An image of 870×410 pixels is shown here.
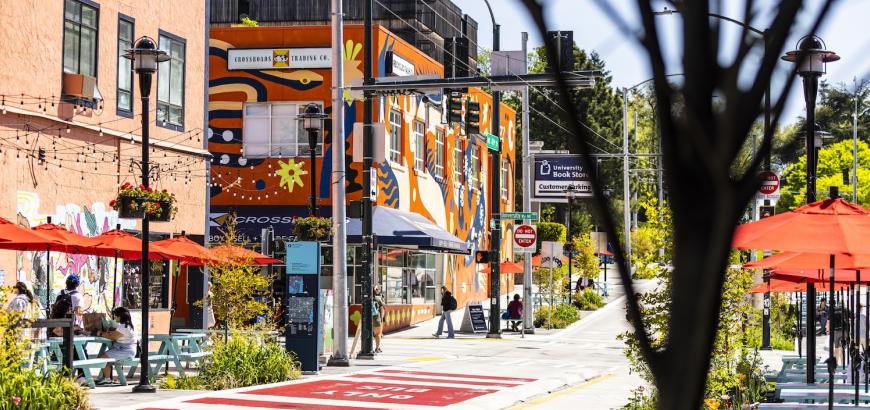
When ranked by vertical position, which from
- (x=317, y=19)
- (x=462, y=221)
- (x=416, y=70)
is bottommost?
(x=462, y=221)

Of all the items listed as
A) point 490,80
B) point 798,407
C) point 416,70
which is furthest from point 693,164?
point 416,70

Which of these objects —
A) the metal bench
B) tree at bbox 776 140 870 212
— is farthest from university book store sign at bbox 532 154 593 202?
tree at bbox 776 140 870 212

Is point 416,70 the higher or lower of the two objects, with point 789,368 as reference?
higher

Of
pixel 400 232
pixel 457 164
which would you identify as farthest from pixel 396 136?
pixel 457 164

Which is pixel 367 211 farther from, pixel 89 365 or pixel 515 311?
pixel 515 311

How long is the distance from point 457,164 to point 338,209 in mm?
31313

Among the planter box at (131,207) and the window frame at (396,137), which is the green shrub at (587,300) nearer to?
the window frame at (396,137)

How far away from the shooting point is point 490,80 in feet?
89.7

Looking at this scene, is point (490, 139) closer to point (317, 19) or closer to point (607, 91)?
point (317, 19)

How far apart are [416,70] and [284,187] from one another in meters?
7.83

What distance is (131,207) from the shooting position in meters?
20.0

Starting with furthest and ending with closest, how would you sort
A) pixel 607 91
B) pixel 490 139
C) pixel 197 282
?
pixel 607 91, pixel 490 139, pixel 197 282

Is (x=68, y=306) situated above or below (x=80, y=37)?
below

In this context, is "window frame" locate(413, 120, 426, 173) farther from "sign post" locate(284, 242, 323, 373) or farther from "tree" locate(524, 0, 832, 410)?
"tree" locate(524, 0, 832, 410)
